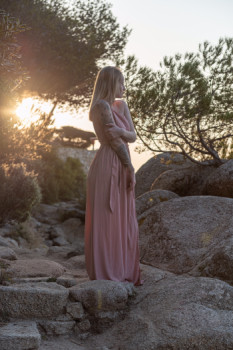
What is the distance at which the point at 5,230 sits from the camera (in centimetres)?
1362

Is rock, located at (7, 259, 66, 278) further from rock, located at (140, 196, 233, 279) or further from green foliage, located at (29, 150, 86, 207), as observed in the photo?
green foliage, located at (29, 150, 86, 207)

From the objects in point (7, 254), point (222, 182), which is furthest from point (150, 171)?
point (7, 254)

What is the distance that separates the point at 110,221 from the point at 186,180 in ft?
18.4

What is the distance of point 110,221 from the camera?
541cm

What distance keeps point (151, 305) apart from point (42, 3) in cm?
1914

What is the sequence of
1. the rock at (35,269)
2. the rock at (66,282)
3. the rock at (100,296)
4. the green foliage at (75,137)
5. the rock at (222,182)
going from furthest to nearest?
1. the green foliage at (75,137)
2. the rock at (222,182)
3. the rock at (35,269)
4. the rock at (66,282)
5. the rock at (100,296)

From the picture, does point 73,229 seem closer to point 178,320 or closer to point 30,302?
point 30,302

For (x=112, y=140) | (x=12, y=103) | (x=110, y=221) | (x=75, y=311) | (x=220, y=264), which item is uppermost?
(x=12, y=103)

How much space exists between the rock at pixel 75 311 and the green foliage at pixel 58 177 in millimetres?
14261

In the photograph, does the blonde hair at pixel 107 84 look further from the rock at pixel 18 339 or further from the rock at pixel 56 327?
the rock at pixel 18 339

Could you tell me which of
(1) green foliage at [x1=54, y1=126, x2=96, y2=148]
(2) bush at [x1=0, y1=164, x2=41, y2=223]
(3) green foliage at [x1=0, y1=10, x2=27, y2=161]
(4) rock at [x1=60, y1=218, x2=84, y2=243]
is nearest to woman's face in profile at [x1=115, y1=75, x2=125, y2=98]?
(3) green foliage at [x1=0, y1=10, x2=27, y2=161]

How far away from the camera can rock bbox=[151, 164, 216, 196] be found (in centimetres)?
1065

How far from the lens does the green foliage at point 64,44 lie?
19.5 m

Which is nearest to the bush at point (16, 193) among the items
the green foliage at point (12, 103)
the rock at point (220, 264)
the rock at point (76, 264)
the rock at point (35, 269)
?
the green foliage at point (12, 103)
